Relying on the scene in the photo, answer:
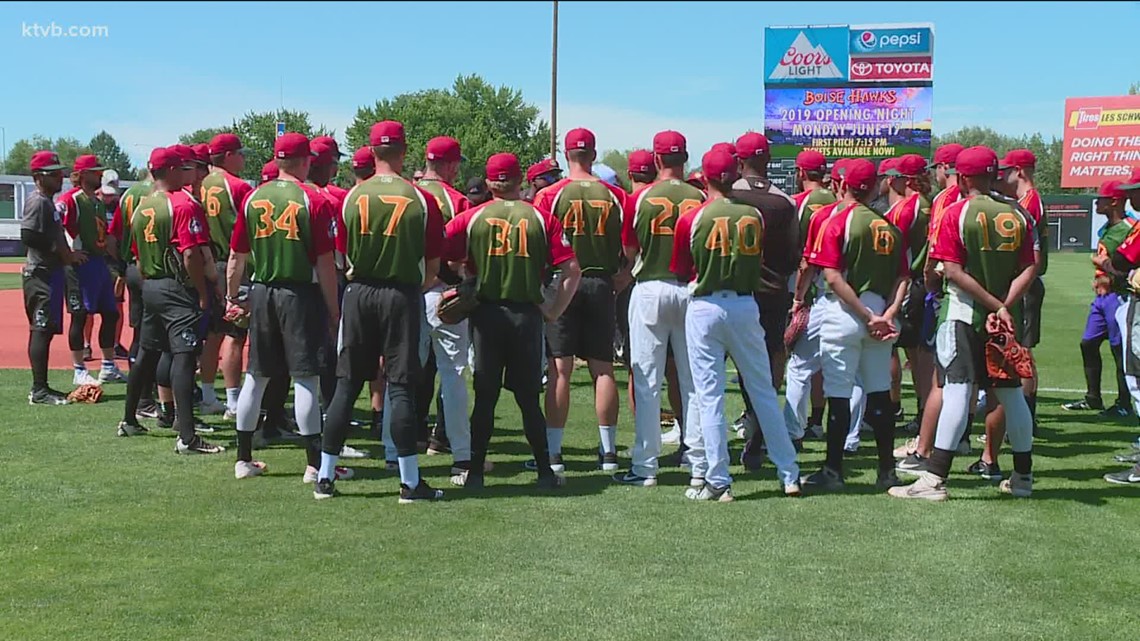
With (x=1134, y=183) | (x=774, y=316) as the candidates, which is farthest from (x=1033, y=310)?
(x=774, y=316)

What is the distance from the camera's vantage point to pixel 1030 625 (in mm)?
4570

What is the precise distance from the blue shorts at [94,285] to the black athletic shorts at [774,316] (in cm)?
666

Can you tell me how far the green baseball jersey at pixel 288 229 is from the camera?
6.75 m

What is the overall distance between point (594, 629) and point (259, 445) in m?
4.80

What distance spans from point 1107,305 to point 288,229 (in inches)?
322

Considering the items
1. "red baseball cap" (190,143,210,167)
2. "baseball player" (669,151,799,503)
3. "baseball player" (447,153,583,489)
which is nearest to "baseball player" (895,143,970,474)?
"baseball player" (669,151,799,503)

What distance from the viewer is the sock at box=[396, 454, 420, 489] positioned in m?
6.67

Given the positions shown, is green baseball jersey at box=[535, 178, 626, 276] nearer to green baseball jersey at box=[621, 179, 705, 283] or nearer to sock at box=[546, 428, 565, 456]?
green baseball jersey at box=[621, 179, 705, 283]

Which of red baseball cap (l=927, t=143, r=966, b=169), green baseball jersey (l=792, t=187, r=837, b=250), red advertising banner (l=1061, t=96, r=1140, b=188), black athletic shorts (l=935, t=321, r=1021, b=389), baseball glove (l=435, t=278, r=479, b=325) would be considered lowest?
black athletic shorts (l=935, t=321, r=1021, b=389)

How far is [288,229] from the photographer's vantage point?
22.2 feet

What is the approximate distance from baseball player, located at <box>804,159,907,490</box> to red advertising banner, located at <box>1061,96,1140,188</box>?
182ft

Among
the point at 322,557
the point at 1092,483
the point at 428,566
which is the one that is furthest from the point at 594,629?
the point at 1092,483

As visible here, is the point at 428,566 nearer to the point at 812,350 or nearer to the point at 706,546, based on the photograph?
the point at 706,546

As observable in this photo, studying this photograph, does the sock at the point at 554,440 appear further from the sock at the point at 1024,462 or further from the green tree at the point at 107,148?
the green tree at the point at 107,148
